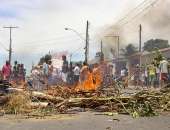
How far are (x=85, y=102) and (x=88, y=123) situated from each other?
8.72 feet

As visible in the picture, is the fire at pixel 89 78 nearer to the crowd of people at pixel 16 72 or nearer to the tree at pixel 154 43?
the crowd of people at pixel 16 72

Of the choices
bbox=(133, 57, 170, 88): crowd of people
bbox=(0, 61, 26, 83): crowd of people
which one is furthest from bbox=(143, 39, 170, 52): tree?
bbox=(133, 57, 170, 88): crowd of people

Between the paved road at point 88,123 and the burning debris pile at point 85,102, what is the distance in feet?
2.13

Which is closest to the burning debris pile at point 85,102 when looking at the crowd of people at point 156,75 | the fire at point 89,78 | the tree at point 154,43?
the crowd of people at point 156,75

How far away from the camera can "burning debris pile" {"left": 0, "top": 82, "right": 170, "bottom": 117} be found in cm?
1425

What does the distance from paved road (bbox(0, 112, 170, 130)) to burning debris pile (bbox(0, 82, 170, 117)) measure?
0.65 metres

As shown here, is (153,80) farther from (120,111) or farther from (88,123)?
(88,123)

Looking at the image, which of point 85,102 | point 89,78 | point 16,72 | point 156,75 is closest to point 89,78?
point 89,78

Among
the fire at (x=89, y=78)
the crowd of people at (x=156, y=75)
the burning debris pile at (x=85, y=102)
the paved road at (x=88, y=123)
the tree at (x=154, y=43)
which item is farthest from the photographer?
the tree at (x=154, y=43)

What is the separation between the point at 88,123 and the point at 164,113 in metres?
2.54

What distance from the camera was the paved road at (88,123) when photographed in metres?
11.6

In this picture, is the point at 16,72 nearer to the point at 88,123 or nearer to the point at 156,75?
the point at 156,75

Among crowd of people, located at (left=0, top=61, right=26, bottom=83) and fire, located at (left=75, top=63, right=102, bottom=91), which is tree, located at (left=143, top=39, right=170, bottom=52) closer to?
crowd of people, located at (left=0, top=61, right=26, bottom=83)

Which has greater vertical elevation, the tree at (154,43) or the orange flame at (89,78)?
the tree at (154,43)
